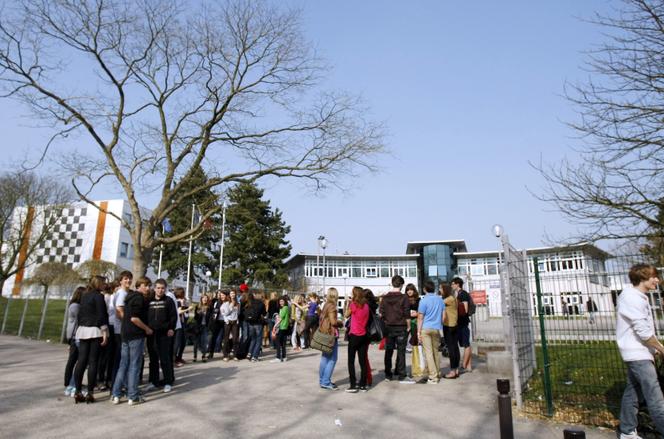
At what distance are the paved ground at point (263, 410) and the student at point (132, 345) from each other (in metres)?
0.21

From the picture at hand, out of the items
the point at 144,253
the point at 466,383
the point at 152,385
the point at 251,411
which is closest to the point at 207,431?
the point at 251,411

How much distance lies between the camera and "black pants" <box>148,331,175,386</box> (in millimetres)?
7520

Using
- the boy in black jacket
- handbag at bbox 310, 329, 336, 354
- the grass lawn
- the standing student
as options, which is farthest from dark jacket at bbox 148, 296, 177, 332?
the grass lawn

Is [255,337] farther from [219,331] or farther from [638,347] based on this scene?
[638,347]

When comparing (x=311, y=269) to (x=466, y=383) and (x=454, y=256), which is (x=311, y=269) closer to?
(x=454, y=256)

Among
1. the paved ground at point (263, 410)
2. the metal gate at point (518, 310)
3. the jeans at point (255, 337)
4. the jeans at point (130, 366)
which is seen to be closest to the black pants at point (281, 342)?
the jeans at point (255, 337)

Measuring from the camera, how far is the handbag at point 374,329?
314 inches

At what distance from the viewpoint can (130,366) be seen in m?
6.57

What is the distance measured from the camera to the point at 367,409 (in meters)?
6.39

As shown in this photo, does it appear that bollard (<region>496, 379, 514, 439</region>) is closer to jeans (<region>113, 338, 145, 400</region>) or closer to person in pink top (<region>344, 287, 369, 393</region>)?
person in pink top (<region>344, 287, 369, 393</region>)

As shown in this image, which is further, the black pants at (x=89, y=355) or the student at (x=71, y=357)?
the student at (x=71, y=357)

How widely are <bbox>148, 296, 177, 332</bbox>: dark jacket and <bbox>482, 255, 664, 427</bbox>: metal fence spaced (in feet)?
18.1

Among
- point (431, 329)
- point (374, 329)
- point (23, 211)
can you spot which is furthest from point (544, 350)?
point (23, 211)

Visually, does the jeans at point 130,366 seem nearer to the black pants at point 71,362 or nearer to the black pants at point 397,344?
the black pants at point 71,362
